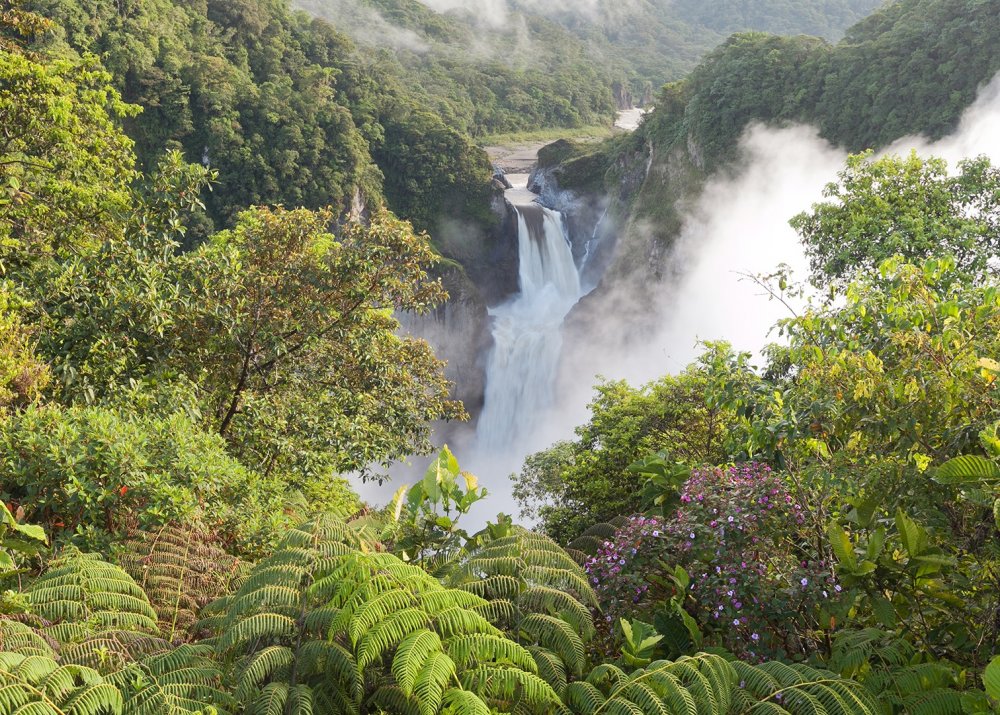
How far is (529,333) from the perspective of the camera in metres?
44.9

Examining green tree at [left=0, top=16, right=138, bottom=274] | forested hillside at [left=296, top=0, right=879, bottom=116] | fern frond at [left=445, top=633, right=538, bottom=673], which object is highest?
forested hillside at [left=296, top=0, right=879, bottom=116]

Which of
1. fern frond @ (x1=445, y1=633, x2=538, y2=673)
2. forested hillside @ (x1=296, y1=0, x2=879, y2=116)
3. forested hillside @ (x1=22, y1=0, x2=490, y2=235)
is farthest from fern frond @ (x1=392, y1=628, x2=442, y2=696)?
forested hillside @ (x1=296, y1=0, x2=879, y2=116)

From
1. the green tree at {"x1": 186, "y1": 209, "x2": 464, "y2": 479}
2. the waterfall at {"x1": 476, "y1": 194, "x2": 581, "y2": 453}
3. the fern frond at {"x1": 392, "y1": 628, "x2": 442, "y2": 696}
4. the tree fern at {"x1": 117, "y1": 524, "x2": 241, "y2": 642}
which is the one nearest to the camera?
the fern frond at {"x1": 392, "y1": 628, "x2": 442, "y2": 696}

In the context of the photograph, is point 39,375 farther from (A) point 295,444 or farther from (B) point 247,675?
(B) point 247,675

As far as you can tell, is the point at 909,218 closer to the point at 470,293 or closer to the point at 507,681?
the point at 507,681

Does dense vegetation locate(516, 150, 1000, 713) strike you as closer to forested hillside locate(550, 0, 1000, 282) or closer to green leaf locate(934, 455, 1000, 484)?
green leaf locate(934, 455, 1000, 484)

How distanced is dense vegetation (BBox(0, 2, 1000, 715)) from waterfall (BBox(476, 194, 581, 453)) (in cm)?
3210

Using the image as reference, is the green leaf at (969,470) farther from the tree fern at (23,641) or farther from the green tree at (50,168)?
the green tree at (50,168)

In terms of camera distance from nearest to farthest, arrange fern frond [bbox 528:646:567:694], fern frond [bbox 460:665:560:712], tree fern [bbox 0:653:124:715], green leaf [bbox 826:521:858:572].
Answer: tree fern [bbox 0:653:124:715], fern frond [bbox 460:665:560:712], fern frond [bbox 528:646:567:694], green leaf [bbox 826:521:858:572]

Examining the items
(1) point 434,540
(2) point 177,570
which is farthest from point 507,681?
(2) point 177,570

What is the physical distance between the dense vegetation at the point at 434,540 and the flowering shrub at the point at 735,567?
0.02 m

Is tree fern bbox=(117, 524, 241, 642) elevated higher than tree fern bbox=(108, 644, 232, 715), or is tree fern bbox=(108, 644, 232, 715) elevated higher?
tree fern bbox=(117, 524, 241, 642)

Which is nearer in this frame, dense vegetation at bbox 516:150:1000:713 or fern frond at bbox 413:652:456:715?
fern frond at bbox 413:652:456:715

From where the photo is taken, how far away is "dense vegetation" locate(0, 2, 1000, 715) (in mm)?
3945
